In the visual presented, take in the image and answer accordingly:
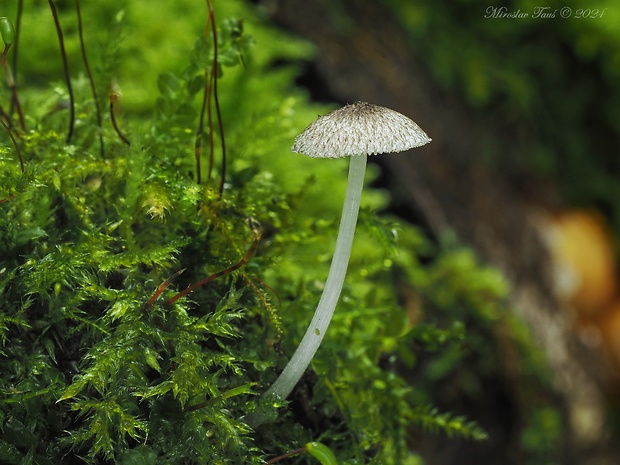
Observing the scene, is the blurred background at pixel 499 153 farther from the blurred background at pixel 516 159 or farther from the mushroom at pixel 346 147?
the mushroom at pixel 346 147

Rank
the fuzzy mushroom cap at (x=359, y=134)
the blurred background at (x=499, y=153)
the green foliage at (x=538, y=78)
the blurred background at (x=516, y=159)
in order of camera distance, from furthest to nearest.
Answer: the green foliage at (x=538, y=78)
the blurred background at (x=516, y=159)
the blurred background at (x=499, y=153)
the fuzzy mushroom cap at (x=359, y=134)

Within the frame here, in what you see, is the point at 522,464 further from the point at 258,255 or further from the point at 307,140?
the point at 307,140

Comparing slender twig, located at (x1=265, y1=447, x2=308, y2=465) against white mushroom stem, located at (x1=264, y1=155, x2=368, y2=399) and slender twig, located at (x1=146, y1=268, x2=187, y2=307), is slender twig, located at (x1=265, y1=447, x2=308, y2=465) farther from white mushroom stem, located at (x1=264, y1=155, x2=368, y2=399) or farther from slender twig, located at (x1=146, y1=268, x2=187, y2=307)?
slender twig, located at (x1=146, y1=268, x2=187, y2=307)

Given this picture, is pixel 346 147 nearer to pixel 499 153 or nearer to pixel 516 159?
pixel 499 153

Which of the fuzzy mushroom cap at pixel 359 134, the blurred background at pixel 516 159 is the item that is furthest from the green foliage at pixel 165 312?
the blurred background at pixel 516 159

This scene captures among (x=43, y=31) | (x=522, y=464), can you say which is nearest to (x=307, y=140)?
(x=43, y=31)
